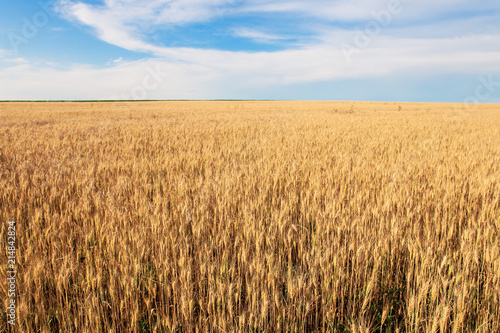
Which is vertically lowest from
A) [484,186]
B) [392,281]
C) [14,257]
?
[392,281]

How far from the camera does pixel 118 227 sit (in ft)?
7.01

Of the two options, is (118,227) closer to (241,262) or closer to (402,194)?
(241,262)

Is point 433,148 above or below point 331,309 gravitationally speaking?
above

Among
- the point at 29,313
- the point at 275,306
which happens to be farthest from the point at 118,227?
the point at 275,306

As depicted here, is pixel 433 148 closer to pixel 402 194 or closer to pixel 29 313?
pixel 402 194

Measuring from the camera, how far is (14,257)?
1.78 m

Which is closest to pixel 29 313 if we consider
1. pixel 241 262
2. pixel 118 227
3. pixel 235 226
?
pixel 118 227

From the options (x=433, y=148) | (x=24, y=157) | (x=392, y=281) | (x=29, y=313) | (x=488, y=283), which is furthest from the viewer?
(x=433, y=148)

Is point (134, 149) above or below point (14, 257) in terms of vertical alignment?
above

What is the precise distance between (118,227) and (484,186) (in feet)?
12.2

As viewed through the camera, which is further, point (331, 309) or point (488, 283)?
point (488, 283)

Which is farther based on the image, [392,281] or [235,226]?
[235,226]

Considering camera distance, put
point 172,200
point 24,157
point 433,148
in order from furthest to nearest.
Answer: point 433,148
point 24,157
point 172,200

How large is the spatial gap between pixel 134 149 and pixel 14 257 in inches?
170
